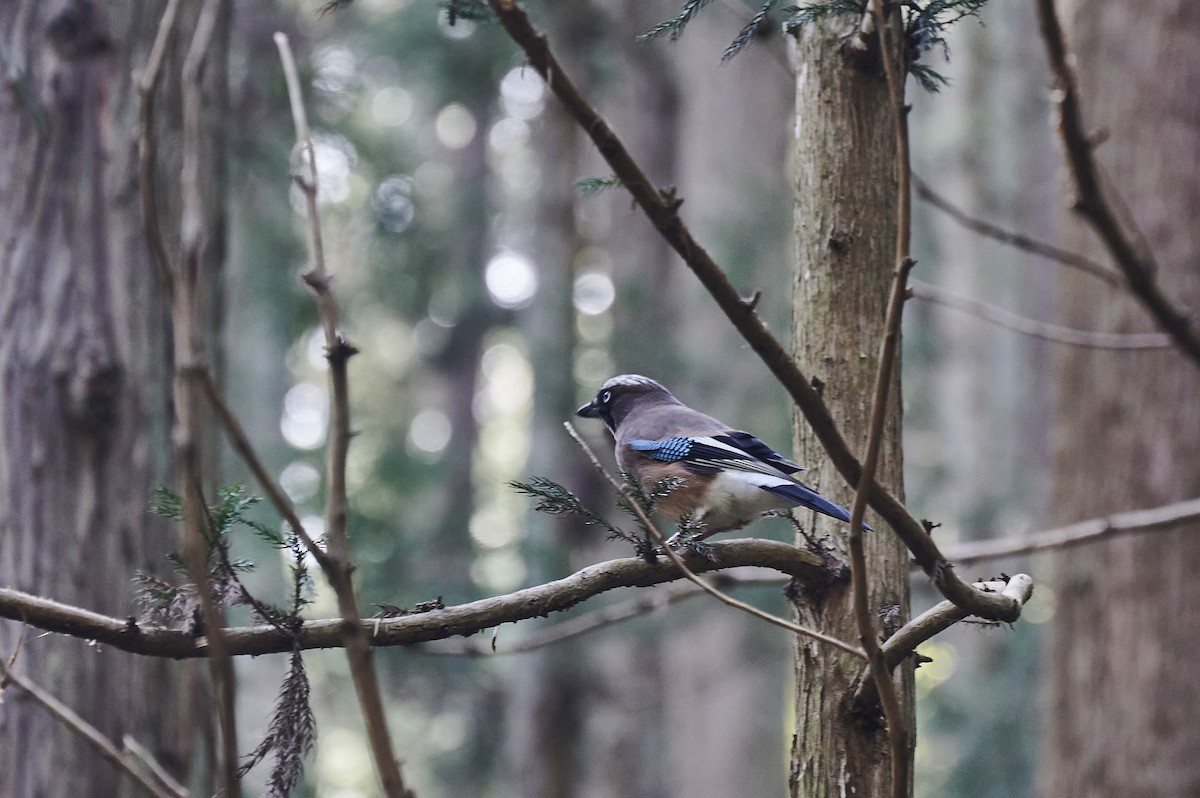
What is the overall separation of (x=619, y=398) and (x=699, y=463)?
92cm

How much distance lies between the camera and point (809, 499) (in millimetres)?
3064

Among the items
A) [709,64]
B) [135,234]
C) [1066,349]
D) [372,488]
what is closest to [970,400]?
[709,64]

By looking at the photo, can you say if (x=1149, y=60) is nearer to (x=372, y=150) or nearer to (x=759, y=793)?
(x=372, y=150)

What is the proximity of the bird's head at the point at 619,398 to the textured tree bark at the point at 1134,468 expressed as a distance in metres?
3.37

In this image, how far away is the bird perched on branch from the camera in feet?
11.3

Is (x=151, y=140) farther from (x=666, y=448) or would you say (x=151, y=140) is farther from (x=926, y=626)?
(x=666, y=448)

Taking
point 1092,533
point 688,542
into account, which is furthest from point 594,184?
point 1092,533

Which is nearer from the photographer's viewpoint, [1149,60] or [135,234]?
[135,234]

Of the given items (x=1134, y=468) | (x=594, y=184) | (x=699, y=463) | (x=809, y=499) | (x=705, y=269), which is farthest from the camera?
(x=1134, y=468)

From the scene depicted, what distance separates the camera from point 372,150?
1106 cm

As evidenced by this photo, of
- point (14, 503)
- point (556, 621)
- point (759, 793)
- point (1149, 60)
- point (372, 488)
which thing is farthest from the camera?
point (759, 793)

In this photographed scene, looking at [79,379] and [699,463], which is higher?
[79,379]

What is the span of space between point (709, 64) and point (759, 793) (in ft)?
30.0

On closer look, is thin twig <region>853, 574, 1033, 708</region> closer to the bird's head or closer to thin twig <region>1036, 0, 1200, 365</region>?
thin twig <region>1036, 0, 1200, 365</region>
